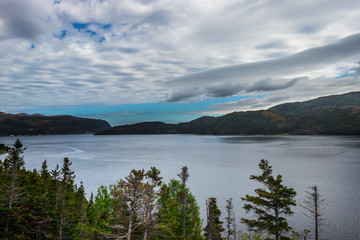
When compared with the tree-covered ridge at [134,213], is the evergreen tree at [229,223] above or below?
below

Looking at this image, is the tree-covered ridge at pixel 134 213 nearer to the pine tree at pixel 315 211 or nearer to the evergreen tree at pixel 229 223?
the pine tree at pixel 315 211

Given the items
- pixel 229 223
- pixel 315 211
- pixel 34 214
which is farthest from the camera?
pixel 229 223

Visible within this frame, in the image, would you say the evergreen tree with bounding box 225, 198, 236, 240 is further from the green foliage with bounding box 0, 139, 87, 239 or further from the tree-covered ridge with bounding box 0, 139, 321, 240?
the green foliage with bounding box 0, 139, 87, 239

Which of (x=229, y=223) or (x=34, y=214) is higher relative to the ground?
(x=34, y=214)

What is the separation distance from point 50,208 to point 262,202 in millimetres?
31484

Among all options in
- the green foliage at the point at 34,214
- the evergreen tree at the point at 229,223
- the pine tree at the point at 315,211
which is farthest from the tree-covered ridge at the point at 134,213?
the evergreen tree at the point at 229,223

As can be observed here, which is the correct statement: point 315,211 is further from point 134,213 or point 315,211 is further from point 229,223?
point 134,213

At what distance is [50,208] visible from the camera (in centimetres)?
3588

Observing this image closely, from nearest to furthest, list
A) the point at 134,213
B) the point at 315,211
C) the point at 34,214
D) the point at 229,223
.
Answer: the point at 134,213
the point at 34,214
the point at 315,211
the point at 229,223

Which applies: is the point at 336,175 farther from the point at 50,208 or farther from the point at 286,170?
the point at 50,208

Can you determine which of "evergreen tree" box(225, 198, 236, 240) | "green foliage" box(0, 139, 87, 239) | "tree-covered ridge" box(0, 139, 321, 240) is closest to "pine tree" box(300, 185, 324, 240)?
"tree-covered ridge" box(0, 139, 321, 240)

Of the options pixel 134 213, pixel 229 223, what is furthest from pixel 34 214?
pixel 229 223

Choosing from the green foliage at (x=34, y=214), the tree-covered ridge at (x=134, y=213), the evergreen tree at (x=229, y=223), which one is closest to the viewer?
the tree-covered ridge at (x=134, y=213)

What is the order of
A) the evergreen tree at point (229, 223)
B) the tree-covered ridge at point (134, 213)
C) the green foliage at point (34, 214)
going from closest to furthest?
the tree-covered ridge at point (134, 213) < the green foliage at point (34, 214) < the evergreen tree at point (229, 223)
